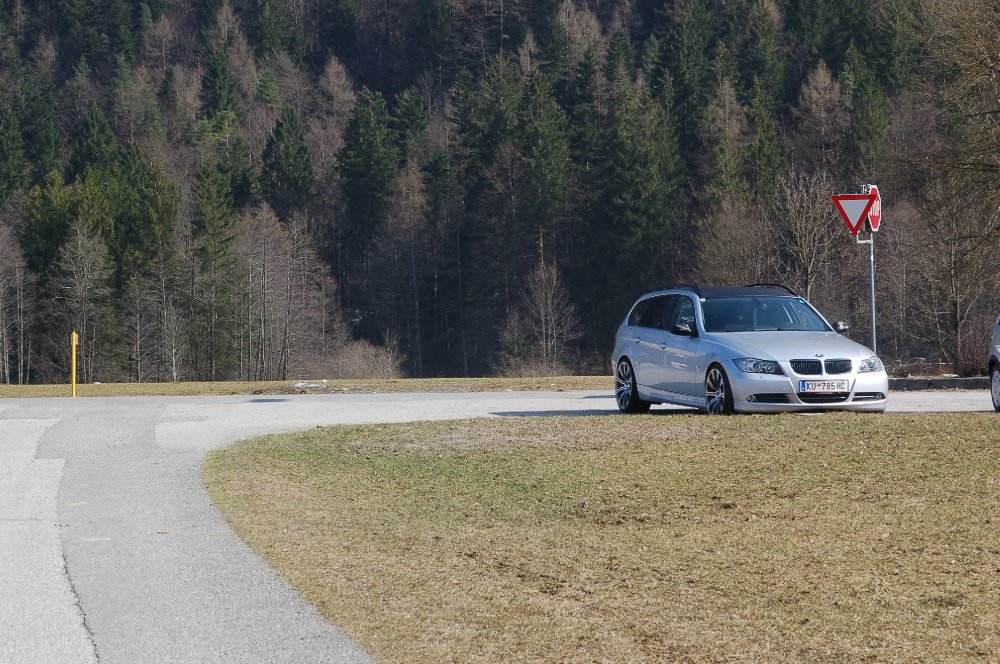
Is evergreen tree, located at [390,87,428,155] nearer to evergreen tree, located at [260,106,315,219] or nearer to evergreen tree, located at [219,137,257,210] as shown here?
evergreen tree, located at [260,106,315,219]

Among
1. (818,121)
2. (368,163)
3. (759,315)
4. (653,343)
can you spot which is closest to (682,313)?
(653,343)

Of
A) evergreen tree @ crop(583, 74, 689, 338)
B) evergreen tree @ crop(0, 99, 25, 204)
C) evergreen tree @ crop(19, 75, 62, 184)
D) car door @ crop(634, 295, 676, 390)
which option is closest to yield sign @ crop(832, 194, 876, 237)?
car door @ crop(634, 295, 676, 390)

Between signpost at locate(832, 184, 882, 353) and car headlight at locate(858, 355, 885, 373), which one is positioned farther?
signpost at locate(832, 184, 882, 353)

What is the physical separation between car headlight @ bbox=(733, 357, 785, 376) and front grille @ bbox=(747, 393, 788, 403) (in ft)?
0.83

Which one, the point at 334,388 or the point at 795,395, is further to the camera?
the point at 334,388

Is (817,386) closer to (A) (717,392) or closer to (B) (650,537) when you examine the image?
(A) (717,392)

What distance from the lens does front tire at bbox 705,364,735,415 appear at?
48.0ft

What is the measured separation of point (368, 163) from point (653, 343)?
270 feet

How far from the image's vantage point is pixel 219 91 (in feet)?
349

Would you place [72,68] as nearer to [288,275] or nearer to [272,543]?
[288,275]

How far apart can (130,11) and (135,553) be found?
12222cm

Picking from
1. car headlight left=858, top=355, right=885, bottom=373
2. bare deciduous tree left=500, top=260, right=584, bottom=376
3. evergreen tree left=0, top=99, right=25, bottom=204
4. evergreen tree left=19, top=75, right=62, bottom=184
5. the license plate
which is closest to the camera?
the license plate

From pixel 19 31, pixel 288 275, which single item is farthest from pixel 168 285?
pixel 19 31

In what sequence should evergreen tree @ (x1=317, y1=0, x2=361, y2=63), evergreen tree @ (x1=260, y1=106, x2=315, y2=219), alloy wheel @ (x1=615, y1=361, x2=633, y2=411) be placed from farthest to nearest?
1. evergreen tree @ (x1=317, y1=0, x2=361, y2=63)
2. evergreen tree @ (x1=260, y1=106, x2=315, y2=219)
3. alloy wheel @ (x1=615, y1=361, x2=633, y2=411)
